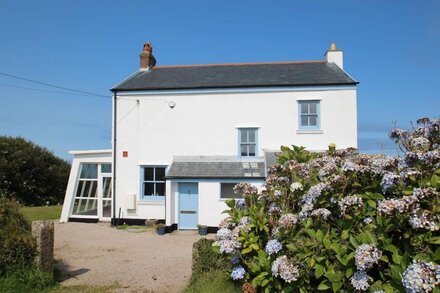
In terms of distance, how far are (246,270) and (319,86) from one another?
1181cm

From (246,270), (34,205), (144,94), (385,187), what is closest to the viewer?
(385,187)

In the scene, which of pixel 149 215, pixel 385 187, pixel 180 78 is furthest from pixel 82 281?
pixel 180 78

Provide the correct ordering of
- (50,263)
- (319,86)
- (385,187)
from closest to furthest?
1. (385,187)
2. (50,263)
3. (319,86)

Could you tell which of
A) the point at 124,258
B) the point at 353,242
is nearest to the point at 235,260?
the point at 353,242

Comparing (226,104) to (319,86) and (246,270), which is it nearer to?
(319,86)

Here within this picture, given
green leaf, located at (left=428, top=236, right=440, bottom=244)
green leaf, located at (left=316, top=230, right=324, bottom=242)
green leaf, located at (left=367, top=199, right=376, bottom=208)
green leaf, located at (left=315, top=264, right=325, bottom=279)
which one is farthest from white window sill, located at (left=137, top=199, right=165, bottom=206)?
green leaf, located at (left=428, top=236, right=440, bottom=244)

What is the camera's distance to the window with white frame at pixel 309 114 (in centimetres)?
1516

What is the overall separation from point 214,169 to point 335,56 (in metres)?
8.53

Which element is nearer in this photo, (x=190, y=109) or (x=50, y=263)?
(x=50, y=263)

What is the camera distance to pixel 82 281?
25.1 ft

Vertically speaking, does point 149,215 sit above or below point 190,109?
below

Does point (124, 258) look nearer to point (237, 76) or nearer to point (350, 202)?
point (350, 202)

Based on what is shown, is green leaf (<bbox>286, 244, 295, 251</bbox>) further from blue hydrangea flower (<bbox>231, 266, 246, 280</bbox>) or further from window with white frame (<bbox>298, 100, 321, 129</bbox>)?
window with white frame (<bbox>298, 100, 321, 129</bbox>)

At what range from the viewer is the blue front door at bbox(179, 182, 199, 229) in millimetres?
14781
